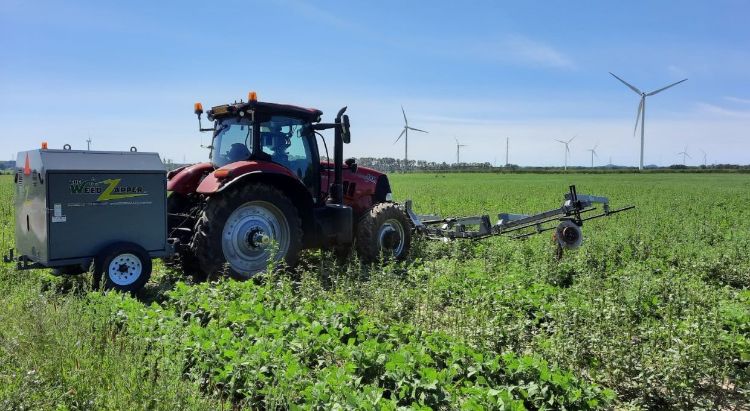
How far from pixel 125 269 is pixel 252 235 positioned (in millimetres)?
1587

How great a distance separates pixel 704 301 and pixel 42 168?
23.8 ft

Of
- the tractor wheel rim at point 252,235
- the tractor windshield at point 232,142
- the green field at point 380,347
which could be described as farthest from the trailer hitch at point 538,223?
the tractor windshield at point 232,142

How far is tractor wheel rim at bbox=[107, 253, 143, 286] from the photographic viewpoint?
6398 mm

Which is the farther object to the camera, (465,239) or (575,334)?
(465,239)

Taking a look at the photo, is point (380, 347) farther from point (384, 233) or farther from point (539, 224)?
point (539, 224)

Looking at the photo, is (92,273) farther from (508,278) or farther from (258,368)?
(508,278)

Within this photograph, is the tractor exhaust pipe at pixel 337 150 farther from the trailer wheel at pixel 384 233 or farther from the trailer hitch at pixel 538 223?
the trailer hitch at pixel 538 223

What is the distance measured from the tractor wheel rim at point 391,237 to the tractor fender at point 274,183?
4.61 ft

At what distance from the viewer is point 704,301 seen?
5777 millimetres

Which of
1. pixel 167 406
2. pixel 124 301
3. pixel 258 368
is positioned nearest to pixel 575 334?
pixel 258 368

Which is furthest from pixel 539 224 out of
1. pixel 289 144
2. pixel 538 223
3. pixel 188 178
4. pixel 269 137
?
pixel 188 178

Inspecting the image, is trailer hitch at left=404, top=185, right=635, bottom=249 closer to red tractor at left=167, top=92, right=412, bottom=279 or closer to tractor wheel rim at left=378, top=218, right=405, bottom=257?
tractor wheel rim at left=378, top=218, right=405, bottom=257

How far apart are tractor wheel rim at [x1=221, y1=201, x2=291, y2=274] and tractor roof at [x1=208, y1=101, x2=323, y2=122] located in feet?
4.36

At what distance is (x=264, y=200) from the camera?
7.29m
